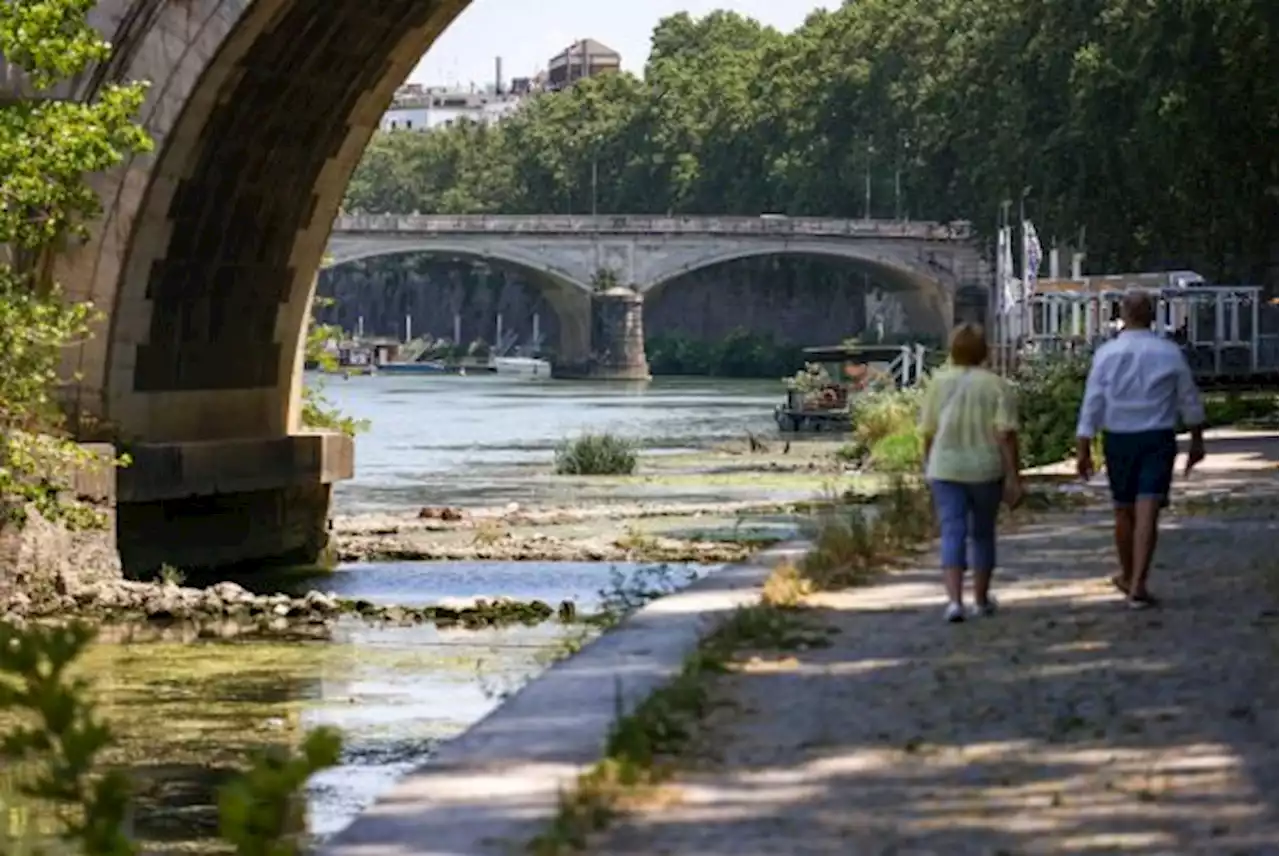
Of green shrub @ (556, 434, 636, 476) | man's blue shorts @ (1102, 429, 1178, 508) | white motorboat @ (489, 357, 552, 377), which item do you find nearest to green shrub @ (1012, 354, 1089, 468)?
green shrub @ (556, 434, 636, 476)

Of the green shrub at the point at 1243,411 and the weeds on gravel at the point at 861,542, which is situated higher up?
the weeds on gravel at the point at 861,542

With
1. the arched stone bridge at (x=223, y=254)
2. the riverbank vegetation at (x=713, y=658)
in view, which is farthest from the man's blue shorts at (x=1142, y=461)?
the arched stone bridge at (x=223, y=254)

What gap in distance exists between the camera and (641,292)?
453ft

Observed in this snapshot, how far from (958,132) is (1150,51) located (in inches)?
1185

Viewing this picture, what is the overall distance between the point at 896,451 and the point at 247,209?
1885 cm

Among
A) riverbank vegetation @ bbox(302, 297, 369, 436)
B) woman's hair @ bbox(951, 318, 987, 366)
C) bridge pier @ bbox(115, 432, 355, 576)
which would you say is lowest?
bridge pier @ bbox(115, 432, 355, 576)

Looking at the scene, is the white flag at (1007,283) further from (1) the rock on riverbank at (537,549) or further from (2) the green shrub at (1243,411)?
(1) the rock on riverbank at (537,549)

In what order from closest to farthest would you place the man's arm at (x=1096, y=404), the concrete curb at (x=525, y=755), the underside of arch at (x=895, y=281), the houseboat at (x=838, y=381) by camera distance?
the concrete curb at (x=525, y=755) < the man's arm at (x=1096, y=404) < the houseboat at (x=838, y=381) < the underside of arch at (x=895, y=281)

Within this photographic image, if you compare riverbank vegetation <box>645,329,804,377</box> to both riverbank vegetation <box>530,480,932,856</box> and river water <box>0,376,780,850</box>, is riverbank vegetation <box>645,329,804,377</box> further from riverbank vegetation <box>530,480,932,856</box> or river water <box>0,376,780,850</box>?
riverbank vegetation <box>530,480,932,856</box>

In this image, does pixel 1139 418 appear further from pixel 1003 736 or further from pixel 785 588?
pixel 1003 736

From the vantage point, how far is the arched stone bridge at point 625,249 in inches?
5079

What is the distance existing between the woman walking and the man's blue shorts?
1.75 feet

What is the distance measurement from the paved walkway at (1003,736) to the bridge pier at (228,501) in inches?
545

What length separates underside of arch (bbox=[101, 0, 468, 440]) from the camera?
2964 cm
